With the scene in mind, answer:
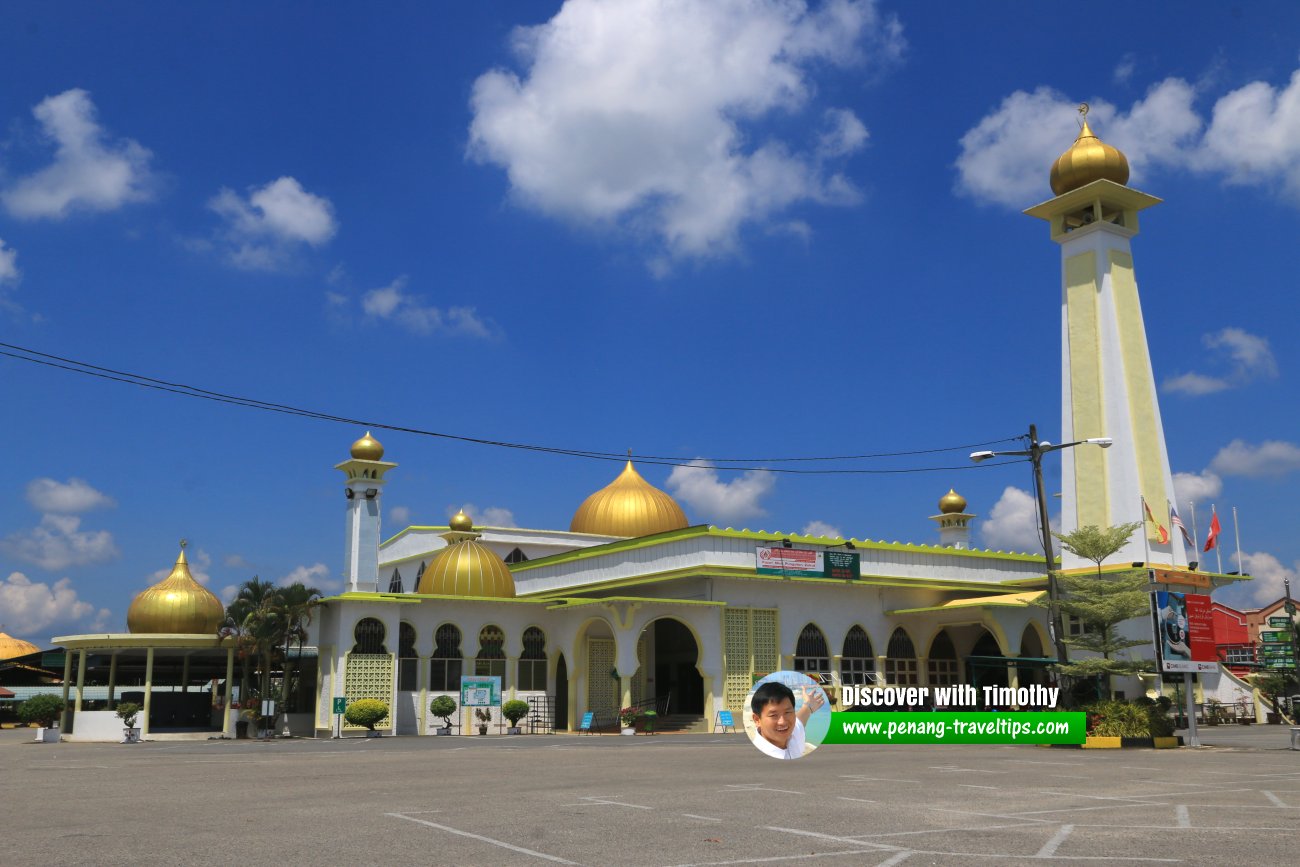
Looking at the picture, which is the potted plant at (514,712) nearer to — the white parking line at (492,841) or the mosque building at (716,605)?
the mosque building at (716,605)

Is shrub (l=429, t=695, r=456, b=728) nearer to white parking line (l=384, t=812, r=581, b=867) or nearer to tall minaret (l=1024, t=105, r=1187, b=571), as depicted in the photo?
tall minaret (l=1024, t=105, r=1187, b=571)

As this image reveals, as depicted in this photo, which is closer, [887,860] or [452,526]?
[887,860]

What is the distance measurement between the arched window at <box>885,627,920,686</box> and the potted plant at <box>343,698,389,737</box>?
65.1 ft

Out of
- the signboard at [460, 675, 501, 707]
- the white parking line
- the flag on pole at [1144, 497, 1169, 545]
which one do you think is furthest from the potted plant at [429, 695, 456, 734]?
the white parking line

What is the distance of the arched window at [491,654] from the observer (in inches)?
1651

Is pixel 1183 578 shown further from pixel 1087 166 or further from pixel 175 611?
pixel 175 611

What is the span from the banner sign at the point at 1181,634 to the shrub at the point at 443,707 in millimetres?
23510

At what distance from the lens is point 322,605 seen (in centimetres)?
3978

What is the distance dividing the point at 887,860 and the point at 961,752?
16767 millimetres

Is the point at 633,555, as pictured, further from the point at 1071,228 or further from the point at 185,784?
the point at 185,784

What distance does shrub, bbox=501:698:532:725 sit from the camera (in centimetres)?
4050

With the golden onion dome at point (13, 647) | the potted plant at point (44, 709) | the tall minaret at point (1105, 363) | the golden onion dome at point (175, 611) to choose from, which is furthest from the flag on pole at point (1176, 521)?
the golden onion dome at point (13, 647)

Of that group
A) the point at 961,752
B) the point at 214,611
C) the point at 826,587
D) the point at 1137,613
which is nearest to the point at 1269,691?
the point at 826,587

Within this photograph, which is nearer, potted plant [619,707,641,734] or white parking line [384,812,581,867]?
white parking line [384,812,581,867]
